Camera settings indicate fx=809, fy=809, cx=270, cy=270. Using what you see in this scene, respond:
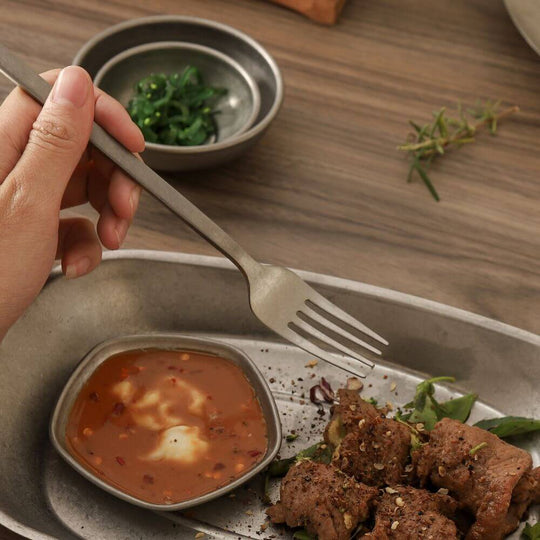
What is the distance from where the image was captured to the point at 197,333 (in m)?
1.85

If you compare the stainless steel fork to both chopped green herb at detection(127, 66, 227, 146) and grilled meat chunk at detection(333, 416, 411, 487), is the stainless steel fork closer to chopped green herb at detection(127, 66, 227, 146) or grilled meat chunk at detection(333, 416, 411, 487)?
grilled meat chunk at detection(333, 416, 411, 487)

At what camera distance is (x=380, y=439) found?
1.52 m

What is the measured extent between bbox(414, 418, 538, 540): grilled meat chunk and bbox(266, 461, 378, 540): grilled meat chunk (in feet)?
0.44

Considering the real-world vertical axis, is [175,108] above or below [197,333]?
above

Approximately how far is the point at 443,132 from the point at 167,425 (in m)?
1.16

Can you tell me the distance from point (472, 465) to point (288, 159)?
1052mm

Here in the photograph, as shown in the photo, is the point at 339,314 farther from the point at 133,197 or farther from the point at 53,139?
the point at 53,139

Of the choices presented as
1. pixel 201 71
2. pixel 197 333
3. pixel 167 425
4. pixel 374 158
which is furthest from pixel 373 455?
pixel 201 71

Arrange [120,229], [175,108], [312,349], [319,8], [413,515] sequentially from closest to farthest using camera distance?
[413,515], [312,349], [120,229], [175,108], [319,8]

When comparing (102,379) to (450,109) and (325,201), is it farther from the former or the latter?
(450,109)

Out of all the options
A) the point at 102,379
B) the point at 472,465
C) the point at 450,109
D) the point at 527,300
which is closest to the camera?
the point at 472,465

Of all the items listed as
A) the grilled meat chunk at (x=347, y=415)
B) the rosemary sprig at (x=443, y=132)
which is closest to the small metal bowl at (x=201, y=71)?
the rosemary sprig at (x=443, y=132)

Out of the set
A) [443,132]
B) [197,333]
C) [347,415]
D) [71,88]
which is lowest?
[197,333]

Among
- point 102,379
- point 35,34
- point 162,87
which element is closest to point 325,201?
point 162,87
